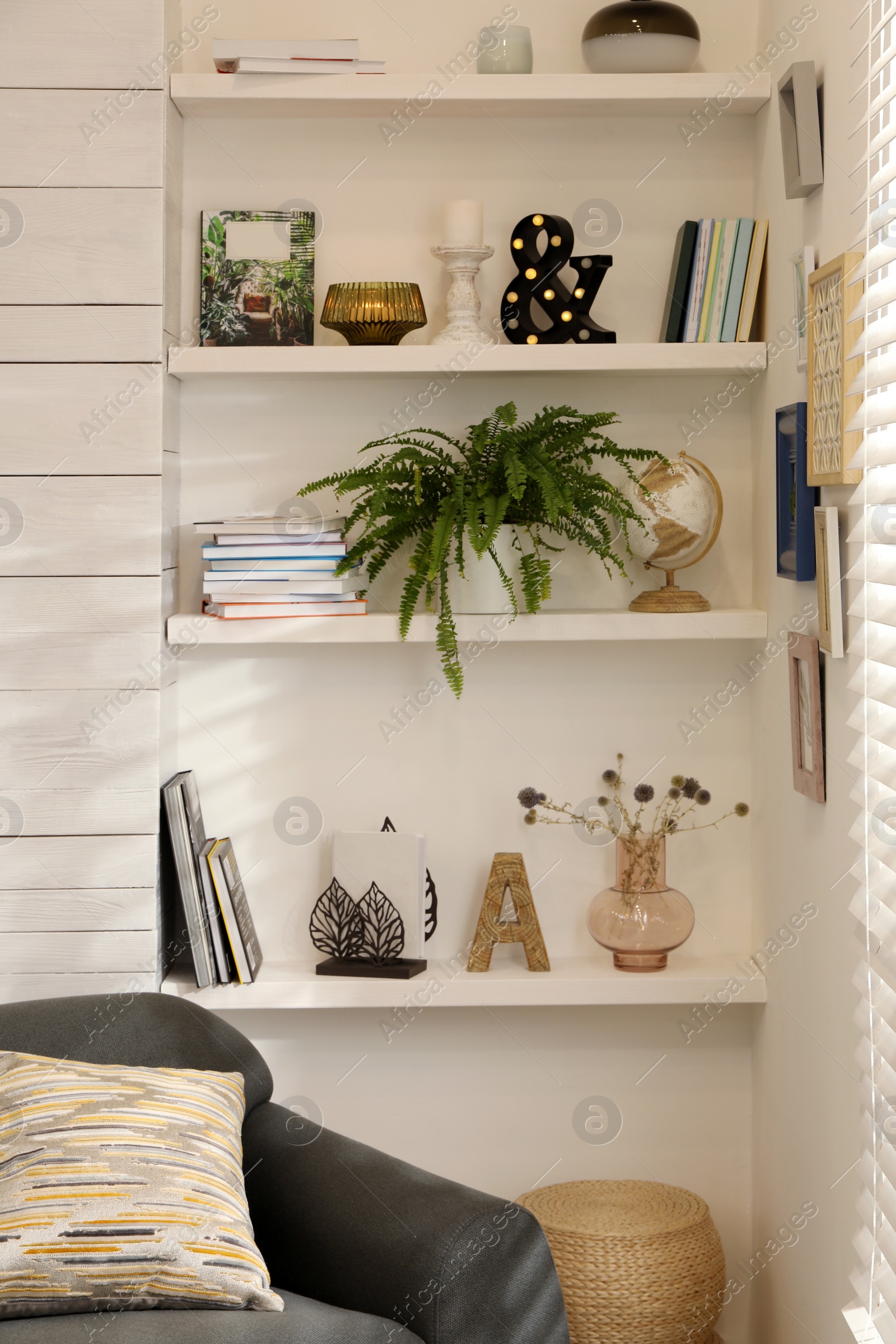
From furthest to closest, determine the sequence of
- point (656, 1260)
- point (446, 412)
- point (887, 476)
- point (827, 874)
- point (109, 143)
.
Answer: point (446, 412), point (109, 143), point (656, 1260), point (827, 874), point (887, 476)

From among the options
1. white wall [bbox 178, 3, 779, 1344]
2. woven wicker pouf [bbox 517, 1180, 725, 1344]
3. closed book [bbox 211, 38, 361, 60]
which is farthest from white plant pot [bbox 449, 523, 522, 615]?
woven wicker pouf [bbox 517, 1180, 725, 1344]

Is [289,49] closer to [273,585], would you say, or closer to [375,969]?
[273,585]

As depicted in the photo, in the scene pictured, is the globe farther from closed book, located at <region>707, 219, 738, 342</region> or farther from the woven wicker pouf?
the woven wicker pouf

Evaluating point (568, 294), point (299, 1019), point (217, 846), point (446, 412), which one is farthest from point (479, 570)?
point (299, 1019)

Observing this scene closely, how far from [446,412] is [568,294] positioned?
0.32 m

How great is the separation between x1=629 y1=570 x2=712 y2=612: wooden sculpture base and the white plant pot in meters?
0.24

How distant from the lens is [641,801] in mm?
2250

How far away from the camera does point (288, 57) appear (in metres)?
2.04

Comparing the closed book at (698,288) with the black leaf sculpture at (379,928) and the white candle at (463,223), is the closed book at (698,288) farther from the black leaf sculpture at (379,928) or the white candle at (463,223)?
the black leaf sculpture at (379,928)

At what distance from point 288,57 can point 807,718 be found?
1474 millimetres

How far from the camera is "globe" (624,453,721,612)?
2.05m

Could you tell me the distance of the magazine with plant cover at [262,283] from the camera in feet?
7.04

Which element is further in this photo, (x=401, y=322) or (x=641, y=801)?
(x=641, y=801)

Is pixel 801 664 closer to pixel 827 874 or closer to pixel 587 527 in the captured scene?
pixel 827 874
